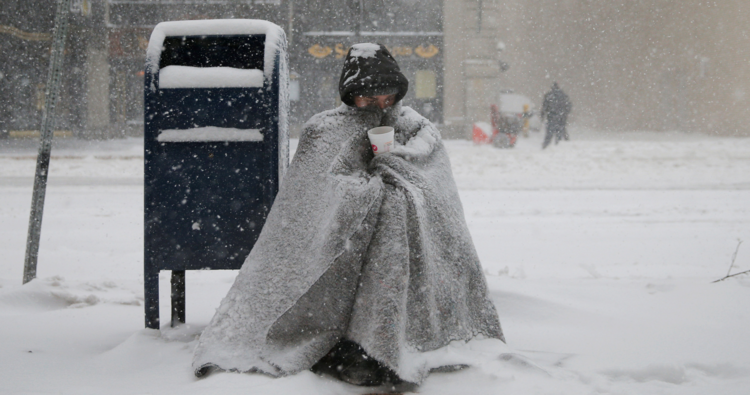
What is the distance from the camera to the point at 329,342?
7.56 feet

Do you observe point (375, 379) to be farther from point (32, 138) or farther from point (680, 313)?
point (32, 138)

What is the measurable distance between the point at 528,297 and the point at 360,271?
1.54 metres

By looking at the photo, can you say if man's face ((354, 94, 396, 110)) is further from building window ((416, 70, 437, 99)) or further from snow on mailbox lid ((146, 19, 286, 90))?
building window ((416, 70, 437, 99))

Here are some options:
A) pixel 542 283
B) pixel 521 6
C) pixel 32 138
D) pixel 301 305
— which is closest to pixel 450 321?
pixel 301 305

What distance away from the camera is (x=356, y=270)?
7.43 ft

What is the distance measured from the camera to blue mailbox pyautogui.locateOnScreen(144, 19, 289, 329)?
269cm

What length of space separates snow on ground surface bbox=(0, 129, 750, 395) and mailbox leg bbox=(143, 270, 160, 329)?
0.07m

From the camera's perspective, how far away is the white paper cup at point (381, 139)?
240 cm

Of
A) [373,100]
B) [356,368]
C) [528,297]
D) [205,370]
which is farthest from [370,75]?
[528,297]

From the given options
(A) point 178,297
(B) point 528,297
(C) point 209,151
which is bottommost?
(B) point 528,297

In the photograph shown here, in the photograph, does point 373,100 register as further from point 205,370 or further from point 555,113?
point 555,113

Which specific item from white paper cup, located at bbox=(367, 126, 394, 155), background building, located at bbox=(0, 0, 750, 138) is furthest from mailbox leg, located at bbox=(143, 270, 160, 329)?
background building, located at bbox=(0, 0, 750, 138)

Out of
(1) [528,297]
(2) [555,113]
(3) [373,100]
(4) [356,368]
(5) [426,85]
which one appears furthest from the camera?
(5) [426,85]

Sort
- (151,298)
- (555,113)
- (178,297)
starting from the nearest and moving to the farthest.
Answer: (151,298) < (178,297) < (555,113)
